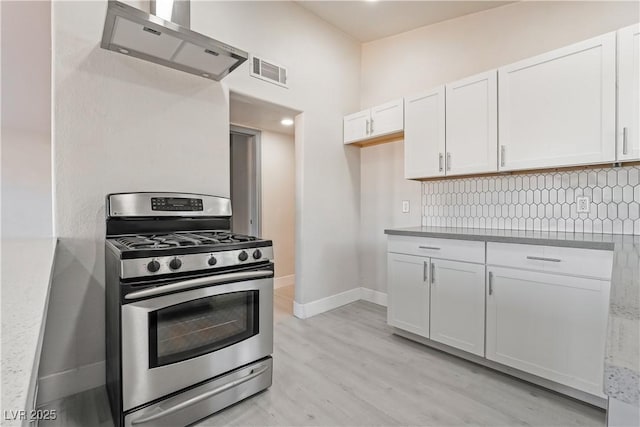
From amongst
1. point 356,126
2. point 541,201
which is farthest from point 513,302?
point 356,126

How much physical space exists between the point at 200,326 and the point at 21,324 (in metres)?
1.14

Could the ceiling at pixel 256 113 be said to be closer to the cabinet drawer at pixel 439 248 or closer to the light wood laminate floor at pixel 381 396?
the cabinet drawer at pixel 439 248

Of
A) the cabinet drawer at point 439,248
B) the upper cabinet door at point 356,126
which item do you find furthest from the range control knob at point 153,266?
the upper cabinet door at point 356,126

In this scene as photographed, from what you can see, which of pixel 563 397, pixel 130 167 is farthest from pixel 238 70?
pixel 563 397

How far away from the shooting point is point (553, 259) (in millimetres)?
1871

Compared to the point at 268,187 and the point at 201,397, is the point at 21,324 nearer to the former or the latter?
the point at 201,397

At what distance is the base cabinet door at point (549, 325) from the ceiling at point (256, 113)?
2310 mm

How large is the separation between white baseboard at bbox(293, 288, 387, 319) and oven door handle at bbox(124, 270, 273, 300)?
1.43m

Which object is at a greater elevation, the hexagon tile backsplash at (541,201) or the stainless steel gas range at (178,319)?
the hexagon tile backsplash at (541,201)

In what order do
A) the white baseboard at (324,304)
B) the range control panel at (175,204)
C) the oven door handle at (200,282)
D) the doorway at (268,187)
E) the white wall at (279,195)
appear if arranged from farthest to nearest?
1. the white wall at (279,195)
2. the doorway at (268,187)
3. the white baseboard at (324,304)
4. the range control panel at (175,204)
5. the oven door handle at (200,282)

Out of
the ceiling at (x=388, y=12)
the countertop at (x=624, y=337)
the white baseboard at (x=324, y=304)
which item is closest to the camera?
the countertop at (x=624, y=337)

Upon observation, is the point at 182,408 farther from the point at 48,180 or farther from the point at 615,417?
the point at 615,417

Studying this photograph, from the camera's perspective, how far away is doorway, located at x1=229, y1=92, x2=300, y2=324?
3.91m

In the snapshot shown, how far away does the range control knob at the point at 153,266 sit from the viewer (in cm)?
144
